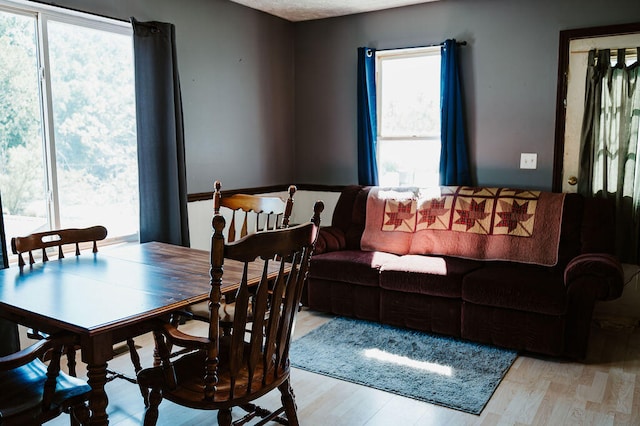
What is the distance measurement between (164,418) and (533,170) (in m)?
3.16

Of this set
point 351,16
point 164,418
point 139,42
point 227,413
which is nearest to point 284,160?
point 351,16

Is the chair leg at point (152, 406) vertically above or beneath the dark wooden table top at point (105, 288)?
beneath

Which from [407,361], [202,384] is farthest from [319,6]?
[202,384]

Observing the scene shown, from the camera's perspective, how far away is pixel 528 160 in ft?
13.7

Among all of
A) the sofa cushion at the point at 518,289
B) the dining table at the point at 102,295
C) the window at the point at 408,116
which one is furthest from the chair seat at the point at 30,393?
the window at the point at 408,116

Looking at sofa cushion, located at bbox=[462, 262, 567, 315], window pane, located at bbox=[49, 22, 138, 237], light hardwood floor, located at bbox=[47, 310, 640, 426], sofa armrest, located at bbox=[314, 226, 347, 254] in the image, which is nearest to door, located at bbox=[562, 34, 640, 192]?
sofa cushion, located at bbox=[462, 262, 567, 315]

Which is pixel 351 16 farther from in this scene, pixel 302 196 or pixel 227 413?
pixel 227 413

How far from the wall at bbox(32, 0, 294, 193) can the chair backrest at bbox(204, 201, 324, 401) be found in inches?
97.1

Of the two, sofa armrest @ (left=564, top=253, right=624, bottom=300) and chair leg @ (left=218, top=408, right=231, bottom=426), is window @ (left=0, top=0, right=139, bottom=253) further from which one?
sofa armrest @ (left=564, top=253, right=624, bottom=300)

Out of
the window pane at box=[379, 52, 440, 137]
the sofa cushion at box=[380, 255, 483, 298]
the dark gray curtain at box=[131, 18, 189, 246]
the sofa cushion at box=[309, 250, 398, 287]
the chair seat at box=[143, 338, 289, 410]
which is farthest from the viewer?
the window pane at box=[379, 52, 440, 137]

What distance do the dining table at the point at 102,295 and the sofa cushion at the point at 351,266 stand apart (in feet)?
4.81

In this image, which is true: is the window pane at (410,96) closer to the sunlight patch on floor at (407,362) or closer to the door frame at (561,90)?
the door frame at (561,90)

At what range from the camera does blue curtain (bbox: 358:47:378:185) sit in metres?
4.74

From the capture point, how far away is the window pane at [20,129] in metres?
3.11
